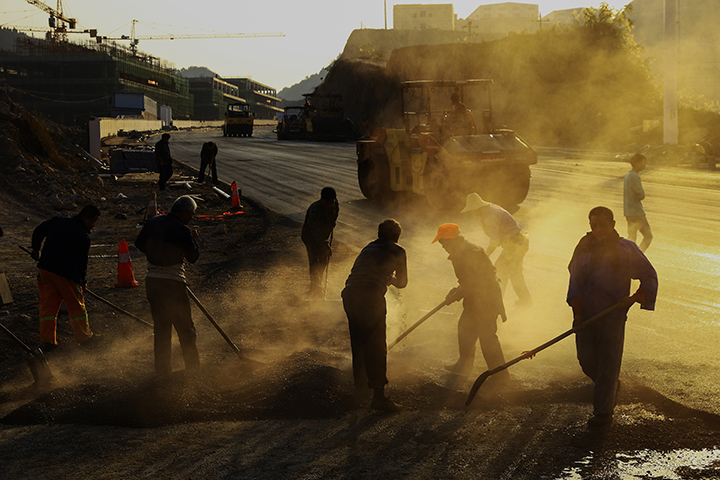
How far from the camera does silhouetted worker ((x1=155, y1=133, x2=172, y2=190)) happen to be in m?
21.7

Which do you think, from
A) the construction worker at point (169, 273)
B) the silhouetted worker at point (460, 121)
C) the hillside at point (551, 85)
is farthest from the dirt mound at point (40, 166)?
the hillside at point (551, 85)

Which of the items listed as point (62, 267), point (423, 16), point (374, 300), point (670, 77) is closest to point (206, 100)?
point (423, 16)

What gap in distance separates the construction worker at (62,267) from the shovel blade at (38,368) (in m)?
1.05

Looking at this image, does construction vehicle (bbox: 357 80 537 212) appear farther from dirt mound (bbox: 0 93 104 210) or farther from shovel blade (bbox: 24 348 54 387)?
shovel blade (bbox: 24 348 54 387)

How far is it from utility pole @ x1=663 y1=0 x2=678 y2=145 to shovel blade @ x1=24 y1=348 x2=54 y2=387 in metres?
31.8

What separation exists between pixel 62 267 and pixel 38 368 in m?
1.28

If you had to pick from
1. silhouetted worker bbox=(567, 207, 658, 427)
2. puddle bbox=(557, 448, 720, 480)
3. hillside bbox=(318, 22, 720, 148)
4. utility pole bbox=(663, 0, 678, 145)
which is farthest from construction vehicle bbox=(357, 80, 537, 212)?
hillside bbox=(318, 22, 720, 148)

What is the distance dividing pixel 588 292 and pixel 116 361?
5.03 metres

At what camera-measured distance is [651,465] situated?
184 inches

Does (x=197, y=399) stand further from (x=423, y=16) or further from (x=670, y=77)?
(x=423, y=16)

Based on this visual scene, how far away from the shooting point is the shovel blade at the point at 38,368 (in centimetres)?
651

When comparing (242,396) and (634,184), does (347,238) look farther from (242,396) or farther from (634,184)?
(242,396)

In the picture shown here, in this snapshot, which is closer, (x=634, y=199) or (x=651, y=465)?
(x=651, y=465)

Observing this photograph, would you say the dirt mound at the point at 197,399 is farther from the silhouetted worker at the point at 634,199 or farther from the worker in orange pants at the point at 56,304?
the silhouetted worker at the point at 634,199
